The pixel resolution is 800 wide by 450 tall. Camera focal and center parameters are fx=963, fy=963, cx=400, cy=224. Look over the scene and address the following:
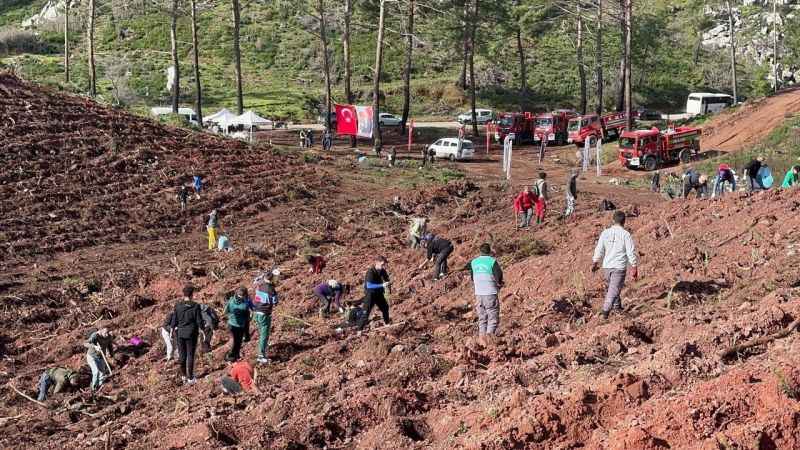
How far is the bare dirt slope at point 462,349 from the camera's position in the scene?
8273 millimetres

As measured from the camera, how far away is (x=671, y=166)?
40375 mm

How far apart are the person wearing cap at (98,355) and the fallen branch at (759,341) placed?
925 centimetres

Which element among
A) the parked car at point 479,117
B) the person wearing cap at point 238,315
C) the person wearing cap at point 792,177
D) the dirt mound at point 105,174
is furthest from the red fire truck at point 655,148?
the person wearing cap at point 238,315

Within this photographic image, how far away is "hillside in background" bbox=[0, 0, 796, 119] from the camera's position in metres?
60.8

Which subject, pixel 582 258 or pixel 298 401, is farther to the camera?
pixel 582 258

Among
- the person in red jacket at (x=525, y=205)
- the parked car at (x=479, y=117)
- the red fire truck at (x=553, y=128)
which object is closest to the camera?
the person in red jacket at (x=525, y=205)

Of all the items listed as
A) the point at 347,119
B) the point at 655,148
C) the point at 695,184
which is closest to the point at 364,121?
the point at 347,119

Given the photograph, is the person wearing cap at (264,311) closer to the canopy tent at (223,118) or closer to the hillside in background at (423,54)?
the canopy tent at (223,118)

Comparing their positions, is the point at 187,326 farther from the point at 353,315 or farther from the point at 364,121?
the point at 364,121

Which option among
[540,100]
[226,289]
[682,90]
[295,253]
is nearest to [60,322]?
[226,289]

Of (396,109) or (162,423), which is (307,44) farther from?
(162,423)

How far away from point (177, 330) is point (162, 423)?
2445 millimetres

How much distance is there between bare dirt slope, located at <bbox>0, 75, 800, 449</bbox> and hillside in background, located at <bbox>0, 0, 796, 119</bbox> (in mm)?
36473

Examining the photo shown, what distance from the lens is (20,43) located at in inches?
2842
